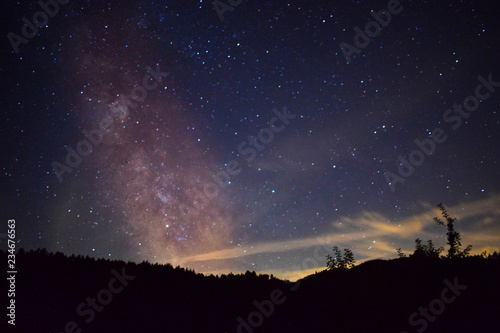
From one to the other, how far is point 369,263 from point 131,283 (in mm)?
10149

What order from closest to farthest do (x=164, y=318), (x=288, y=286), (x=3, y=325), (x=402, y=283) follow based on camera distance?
(x=3, y=325) → (x=164, y=318) → (x=402, y=283) → (x=288, y=286)

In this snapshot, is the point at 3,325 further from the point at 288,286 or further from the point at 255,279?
the point at 288,286

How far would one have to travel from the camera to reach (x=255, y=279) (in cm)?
1216

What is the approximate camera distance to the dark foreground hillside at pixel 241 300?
26.2ft

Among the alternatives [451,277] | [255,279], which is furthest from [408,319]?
[255,279]

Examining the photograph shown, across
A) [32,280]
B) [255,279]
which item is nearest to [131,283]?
[32,280]

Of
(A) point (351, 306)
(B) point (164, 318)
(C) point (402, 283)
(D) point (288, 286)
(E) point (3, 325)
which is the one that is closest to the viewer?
(E) point (3, 325)

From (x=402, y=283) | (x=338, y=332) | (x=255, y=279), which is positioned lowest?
(x=338, y=332)

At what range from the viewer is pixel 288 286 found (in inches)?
474

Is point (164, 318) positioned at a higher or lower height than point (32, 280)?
lower

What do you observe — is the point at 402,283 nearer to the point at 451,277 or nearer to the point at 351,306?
the point at 451,277

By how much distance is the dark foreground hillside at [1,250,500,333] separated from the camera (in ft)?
26.2

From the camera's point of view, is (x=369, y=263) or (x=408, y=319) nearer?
(x=408, y=319)

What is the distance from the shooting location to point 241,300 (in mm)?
10125
